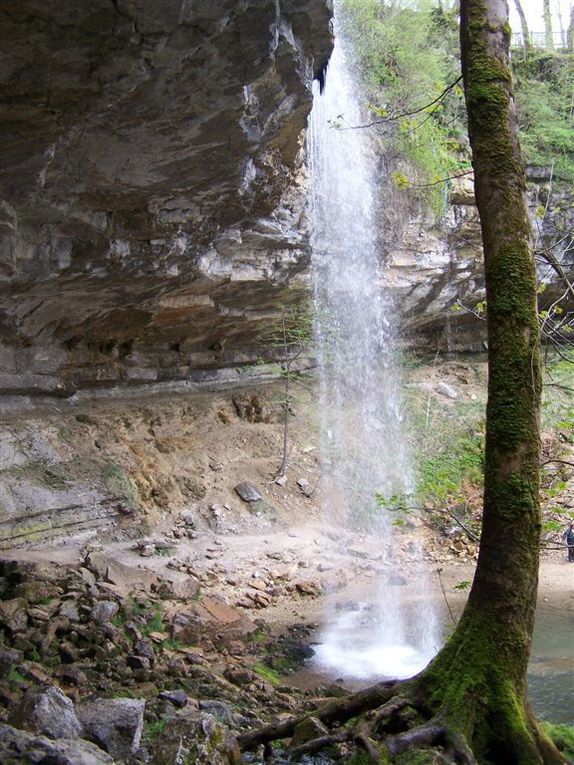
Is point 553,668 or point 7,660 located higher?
point 7,660

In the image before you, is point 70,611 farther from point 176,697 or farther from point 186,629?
point 176,697

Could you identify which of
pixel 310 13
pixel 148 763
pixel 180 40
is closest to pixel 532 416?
pixel 148 763

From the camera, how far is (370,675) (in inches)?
309

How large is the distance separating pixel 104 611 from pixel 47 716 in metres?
3.46

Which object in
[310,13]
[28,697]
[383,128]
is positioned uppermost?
[383,128]

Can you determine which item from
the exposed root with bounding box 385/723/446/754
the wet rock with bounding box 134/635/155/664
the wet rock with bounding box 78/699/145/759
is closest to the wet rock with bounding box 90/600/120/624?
the wet rock with bounding box 134/635/155/664

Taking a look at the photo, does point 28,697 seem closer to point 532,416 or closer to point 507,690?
point 507,690

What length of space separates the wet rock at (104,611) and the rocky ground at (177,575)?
2 cm

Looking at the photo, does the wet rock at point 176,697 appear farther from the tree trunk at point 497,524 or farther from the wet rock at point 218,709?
the tree trunk at point 497,524

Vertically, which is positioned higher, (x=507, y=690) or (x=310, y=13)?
(x=310, y=13)

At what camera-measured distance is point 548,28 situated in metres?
21.6

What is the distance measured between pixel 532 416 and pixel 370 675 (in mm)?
4847

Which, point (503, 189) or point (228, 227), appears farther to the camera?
point (228, 227)

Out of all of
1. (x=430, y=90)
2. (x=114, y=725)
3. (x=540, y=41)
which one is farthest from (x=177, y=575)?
(x=540, y=41)
